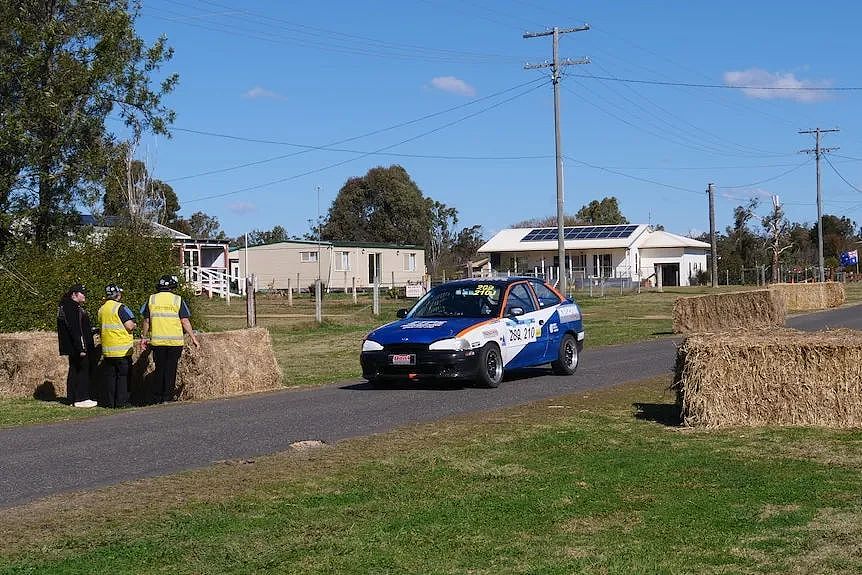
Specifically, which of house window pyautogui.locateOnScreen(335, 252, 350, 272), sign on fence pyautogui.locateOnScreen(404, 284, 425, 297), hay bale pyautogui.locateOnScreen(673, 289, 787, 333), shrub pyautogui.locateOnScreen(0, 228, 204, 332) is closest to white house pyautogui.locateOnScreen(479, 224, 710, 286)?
house window pyautogui.locateOnScreen(335, 252, 350, 272)

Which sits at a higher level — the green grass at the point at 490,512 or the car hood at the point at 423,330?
the car hood at the point at 423,330

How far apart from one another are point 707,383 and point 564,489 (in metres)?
3.56

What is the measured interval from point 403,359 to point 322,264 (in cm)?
5637

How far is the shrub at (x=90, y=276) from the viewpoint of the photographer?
20.5 meters

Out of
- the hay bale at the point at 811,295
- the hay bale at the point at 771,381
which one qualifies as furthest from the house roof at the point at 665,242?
the hay bale at the point at 771,381

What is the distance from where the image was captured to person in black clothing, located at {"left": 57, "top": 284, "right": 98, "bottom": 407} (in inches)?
599

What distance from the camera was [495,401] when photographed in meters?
14.6

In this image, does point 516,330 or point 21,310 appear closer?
point 516,330

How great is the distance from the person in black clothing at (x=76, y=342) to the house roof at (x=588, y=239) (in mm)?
65841

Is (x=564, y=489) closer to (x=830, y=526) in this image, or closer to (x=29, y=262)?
(x=830, y=526)

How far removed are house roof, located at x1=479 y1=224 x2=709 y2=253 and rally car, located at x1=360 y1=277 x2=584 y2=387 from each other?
203 feet

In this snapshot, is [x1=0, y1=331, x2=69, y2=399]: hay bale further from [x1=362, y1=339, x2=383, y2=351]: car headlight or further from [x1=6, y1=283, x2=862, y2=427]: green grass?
[x1=362, y1=339, x2=383, y2=351]: car headlight

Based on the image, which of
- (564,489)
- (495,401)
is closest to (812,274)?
(495,401)

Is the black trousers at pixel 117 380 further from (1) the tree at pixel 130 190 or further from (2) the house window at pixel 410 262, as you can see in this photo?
(2) the house window at pixel 410 262
